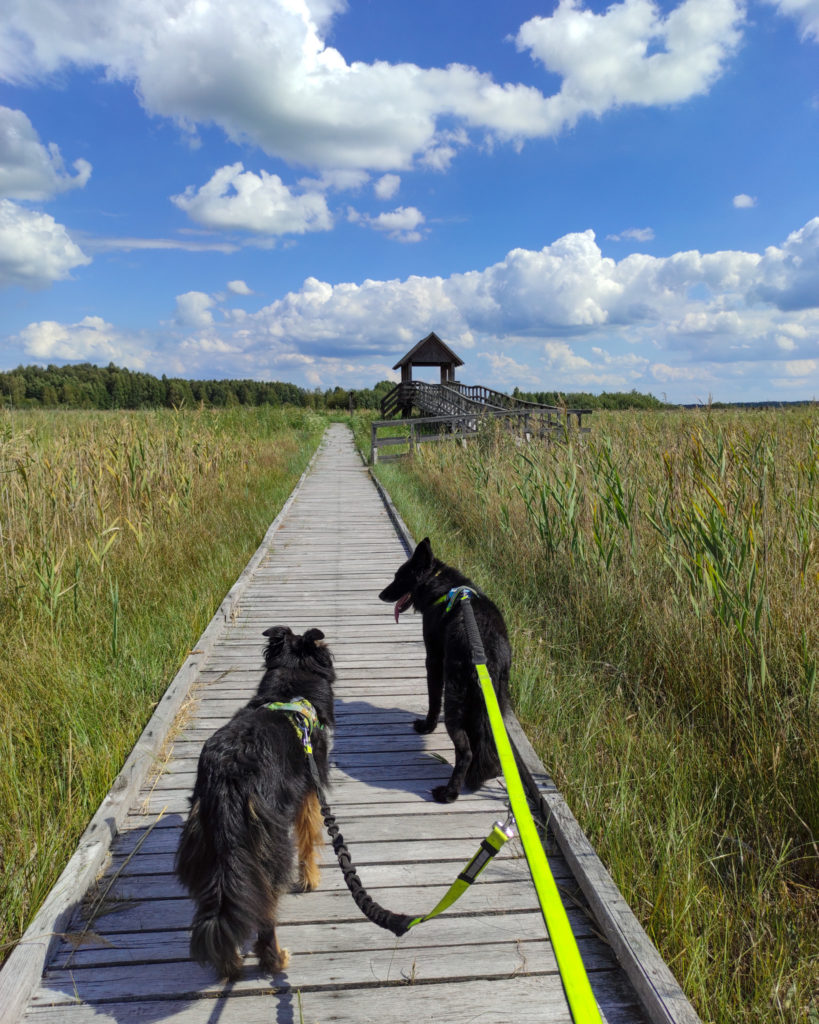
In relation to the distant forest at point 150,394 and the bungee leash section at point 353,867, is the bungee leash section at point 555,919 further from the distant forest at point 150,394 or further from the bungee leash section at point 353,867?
the distant forest at point 150,394

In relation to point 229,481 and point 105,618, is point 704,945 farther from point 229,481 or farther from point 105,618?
point 229,481

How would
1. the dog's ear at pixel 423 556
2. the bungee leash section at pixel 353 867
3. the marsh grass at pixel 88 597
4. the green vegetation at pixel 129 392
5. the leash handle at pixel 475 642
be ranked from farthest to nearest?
the green vegetation at pixel 129 392, the dog's ear at pixel 423 556, the marsh grass at pixel 88 597, the leash handle at pixel 475 642, the bungee leash section at pixel 353 867

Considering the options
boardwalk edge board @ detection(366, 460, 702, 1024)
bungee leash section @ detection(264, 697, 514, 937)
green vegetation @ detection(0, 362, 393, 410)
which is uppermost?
green vegetation @ detection(0, 362, 393, 410)

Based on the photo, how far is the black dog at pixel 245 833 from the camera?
1.70 m

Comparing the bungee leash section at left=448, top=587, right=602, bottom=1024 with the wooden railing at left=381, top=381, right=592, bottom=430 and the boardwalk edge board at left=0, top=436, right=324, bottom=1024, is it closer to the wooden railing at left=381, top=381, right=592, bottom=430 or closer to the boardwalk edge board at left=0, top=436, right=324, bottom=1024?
the boardwalk edge board at left=0, top=436, right=324, bottom=1024

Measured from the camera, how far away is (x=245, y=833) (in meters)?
1.80

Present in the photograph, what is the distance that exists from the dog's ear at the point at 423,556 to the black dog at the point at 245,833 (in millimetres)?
1394

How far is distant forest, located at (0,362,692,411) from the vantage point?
15430mm

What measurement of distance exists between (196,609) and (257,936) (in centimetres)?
342

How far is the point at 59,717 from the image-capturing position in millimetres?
3232

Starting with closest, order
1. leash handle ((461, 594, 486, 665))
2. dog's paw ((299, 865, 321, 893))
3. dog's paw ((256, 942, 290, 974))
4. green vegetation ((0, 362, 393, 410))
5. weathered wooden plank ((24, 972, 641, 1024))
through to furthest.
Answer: weathered wooden plank ((24, 972, 641, 1024))
dog's paw ((256, 942, 290, 974))
leash handle ((461, 594, 486, 665))
dog's paw ((299, 865, 321, 893))
green vegetation ((0, 362, 393, 410))

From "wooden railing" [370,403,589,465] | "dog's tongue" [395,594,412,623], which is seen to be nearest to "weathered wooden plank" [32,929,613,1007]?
"dog's tongue" [395,594,412,623]

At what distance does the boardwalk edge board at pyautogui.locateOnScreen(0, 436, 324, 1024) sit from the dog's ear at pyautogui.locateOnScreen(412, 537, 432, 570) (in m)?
1.70

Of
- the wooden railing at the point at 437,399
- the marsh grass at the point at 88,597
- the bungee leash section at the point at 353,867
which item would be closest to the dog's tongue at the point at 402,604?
the bungee leash section at the point at 353,867
